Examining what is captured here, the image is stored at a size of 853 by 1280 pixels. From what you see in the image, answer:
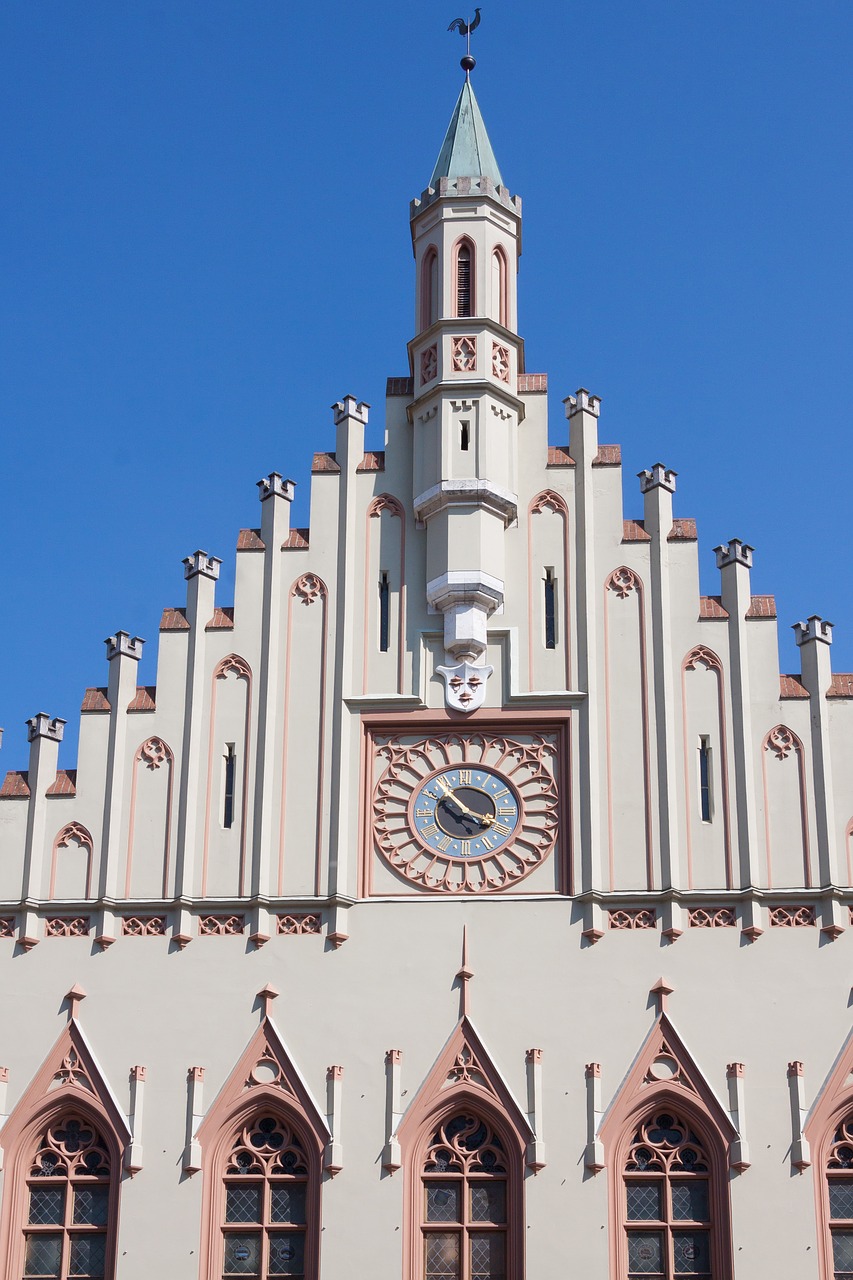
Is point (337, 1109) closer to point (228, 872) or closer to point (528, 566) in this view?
point (228, 872)

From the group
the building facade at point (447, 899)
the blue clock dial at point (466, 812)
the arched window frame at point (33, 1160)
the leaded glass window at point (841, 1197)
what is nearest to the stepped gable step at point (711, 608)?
the building facade at point (447, 899)

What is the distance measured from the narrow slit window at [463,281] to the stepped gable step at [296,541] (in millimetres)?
4018

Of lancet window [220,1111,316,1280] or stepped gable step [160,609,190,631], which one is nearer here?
lancet window [220,1111,316,1280]

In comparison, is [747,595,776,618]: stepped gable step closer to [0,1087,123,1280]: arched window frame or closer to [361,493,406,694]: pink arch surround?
[361,493,406,694]: pink arch surround

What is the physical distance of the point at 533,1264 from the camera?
88.3 ft

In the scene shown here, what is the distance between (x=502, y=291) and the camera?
32688 millimetres

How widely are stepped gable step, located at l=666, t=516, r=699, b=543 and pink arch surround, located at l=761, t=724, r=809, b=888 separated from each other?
9.93ft

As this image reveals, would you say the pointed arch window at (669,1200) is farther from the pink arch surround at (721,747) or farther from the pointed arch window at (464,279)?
the pointed arch window at (464,279)

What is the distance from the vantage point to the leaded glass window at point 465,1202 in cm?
2727

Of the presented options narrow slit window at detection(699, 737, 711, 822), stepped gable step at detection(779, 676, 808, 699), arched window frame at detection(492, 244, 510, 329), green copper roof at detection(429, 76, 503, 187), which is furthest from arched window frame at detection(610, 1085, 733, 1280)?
green copper roof at detection(429, 76, 503, 187)

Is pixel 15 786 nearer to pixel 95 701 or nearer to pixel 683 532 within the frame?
pixel 95 701

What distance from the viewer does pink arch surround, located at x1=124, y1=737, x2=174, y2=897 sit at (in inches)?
1167

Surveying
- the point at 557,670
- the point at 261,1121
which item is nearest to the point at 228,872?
the point at 261,1121

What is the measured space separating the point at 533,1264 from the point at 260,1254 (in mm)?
3418
